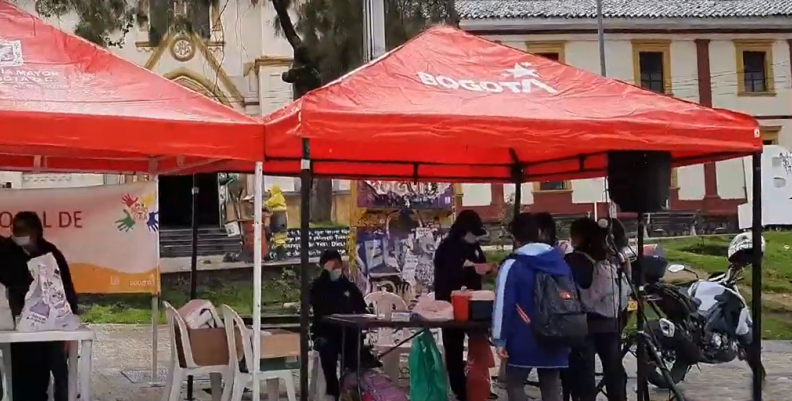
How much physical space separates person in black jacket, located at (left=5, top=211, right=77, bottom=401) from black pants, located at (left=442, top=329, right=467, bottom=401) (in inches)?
117

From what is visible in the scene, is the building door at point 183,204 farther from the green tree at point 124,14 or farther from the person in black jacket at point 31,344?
the person in black jacket at point 31,344

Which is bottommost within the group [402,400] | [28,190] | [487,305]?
[402,400]

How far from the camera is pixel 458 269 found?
8055 millimetres

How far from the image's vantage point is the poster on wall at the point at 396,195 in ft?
32.6

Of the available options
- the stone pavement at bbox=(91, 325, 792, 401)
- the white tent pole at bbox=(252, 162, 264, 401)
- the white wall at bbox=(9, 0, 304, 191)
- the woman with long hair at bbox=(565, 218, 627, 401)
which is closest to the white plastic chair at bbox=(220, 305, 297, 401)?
the white tent pole at bbox=(252, 162, 264, 401)

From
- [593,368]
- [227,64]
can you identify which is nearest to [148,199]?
[593,368]

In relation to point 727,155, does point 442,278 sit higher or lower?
lower

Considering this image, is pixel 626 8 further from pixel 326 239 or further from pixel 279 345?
pixel 279 345

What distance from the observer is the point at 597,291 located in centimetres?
704

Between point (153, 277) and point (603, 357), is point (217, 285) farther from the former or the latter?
point (603, 357)

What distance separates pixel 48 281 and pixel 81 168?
8.08ft

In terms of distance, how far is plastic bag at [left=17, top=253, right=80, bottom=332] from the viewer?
6320mm

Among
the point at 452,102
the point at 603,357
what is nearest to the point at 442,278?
the point at 603,357

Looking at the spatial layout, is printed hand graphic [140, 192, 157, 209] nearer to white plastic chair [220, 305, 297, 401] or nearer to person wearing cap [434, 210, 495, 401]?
white plastic chair [220, 305, 297, 401]
